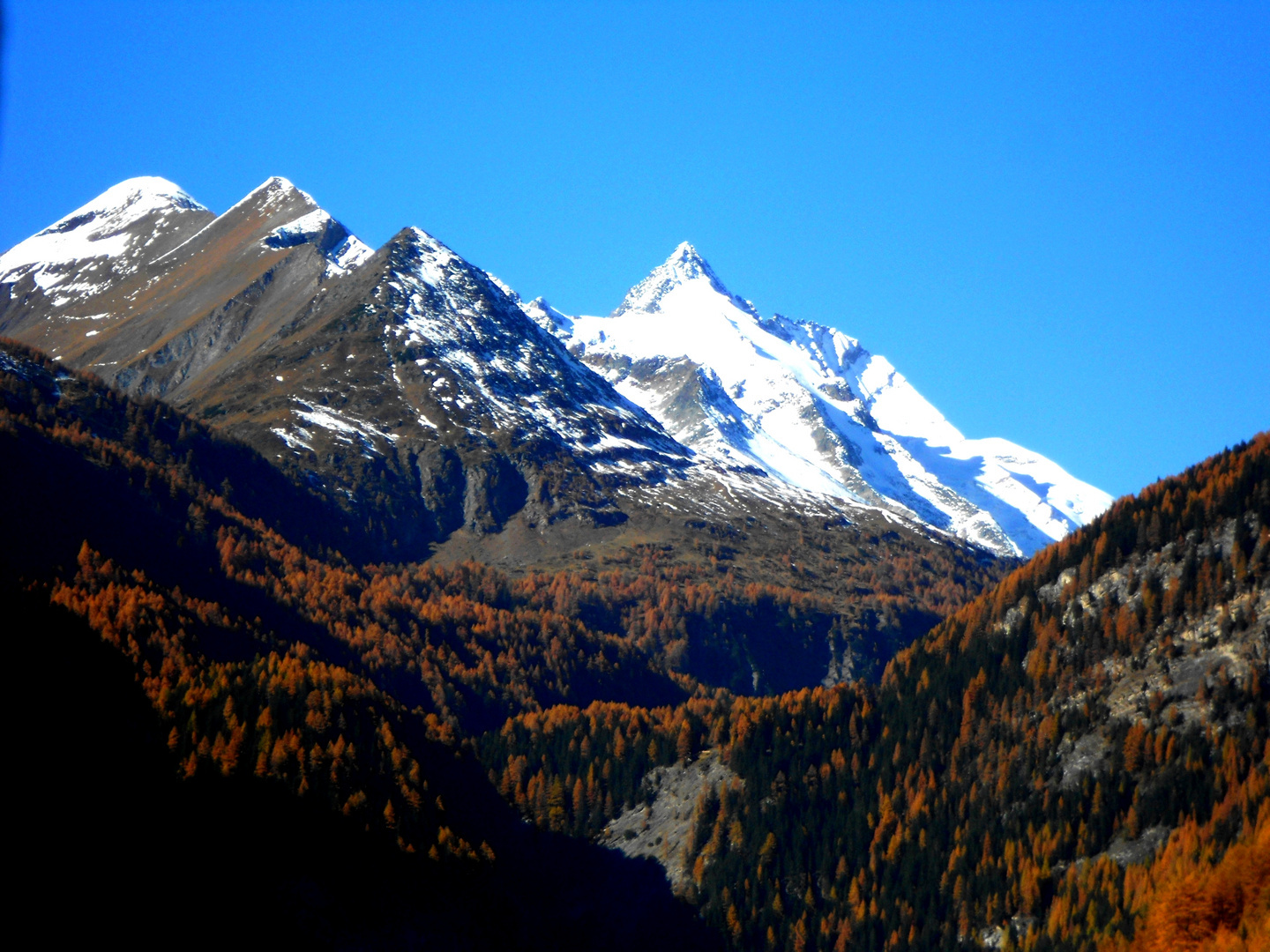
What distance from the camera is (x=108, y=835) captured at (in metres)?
152

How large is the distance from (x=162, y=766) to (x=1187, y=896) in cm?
14061

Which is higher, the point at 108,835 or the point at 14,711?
the point at 14,711

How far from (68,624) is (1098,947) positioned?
146 m

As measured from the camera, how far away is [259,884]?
16638 centimetres

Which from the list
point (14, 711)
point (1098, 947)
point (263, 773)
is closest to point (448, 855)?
point (263, 773)

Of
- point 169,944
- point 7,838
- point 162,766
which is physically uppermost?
point 162,766

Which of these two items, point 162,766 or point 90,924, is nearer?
point 90,924

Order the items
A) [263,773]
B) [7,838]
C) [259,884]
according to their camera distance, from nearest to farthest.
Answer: [7,838]
[259,884]
[263,773]

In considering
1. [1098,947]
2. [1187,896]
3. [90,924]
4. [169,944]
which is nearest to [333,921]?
[169,944]

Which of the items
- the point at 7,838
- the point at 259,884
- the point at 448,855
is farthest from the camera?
the point at 448,855

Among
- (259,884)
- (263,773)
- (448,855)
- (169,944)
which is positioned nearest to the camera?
(169,944)

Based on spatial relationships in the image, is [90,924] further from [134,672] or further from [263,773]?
[134,672]

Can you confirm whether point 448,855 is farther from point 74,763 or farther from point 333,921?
point 74,763

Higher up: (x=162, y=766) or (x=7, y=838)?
(x=162, y=766)
